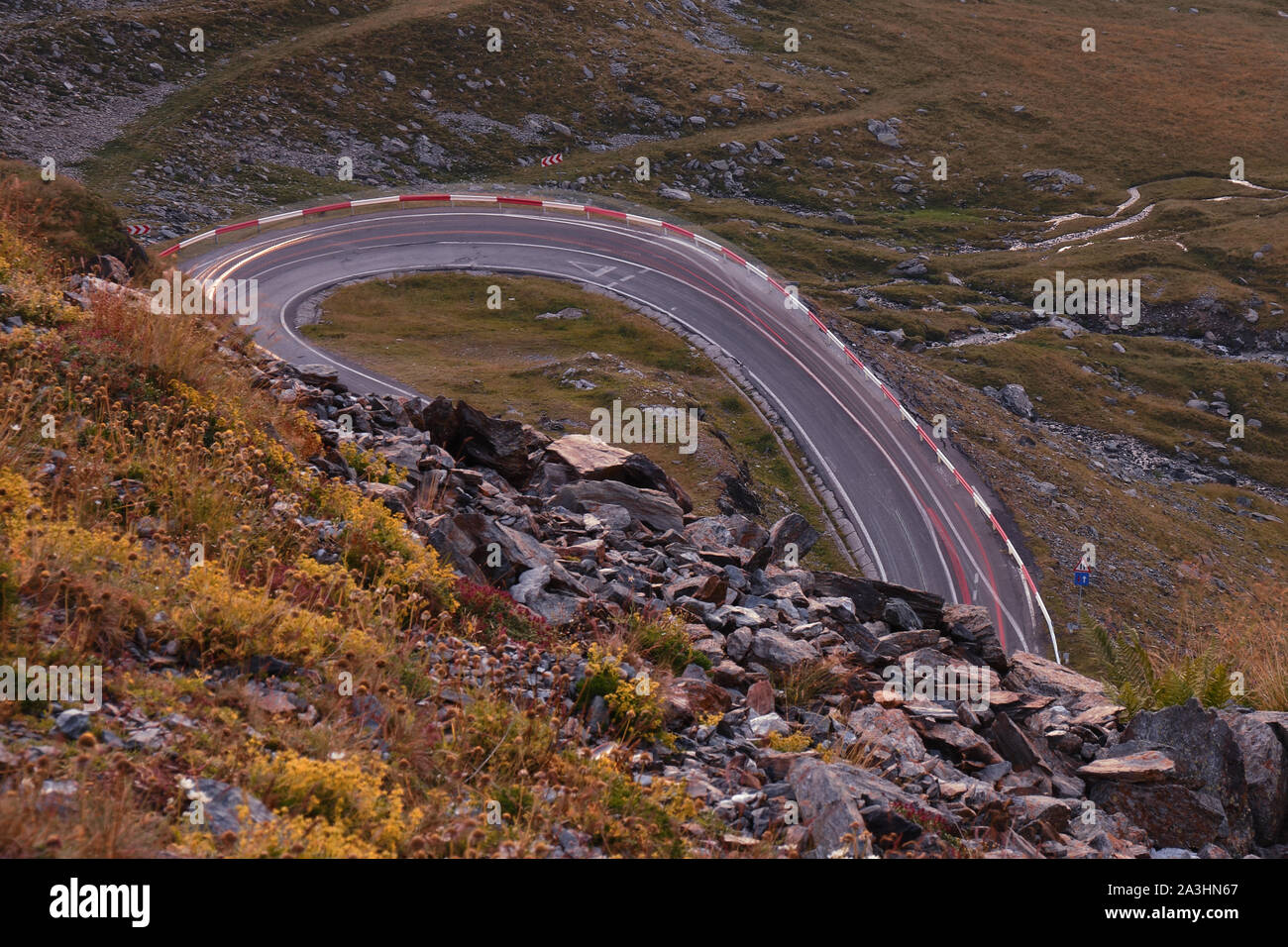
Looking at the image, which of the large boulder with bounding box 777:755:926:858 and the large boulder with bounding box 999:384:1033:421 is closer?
the large boulder with bounding box 777:755:926:858

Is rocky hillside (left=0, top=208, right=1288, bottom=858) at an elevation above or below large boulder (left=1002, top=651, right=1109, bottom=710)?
above

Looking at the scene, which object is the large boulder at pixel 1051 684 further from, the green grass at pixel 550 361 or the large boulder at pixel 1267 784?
the green grass at pixel 550 361

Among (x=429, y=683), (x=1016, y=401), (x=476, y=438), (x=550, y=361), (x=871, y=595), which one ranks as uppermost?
(x=550, y=361)

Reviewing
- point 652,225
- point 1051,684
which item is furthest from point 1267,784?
point 652,225

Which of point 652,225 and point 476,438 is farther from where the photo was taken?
point 652,225

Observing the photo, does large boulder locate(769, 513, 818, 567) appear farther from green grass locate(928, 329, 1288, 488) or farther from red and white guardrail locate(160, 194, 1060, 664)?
green grass locate(928, 329, 1288, 488)

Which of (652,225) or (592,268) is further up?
(652,225)

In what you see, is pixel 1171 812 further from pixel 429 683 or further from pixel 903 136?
pixel 903 136

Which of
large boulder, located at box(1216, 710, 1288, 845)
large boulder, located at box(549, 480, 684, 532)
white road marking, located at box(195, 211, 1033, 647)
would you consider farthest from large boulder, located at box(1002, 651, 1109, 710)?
white road marking, located at box(195, 211, 1033, 647)

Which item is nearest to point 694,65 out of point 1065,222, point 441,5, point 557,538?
point 441,5
